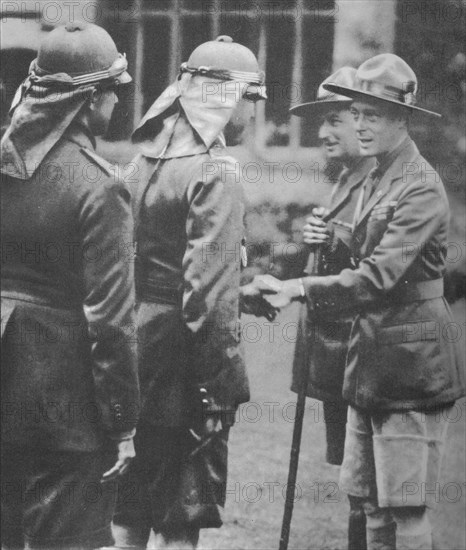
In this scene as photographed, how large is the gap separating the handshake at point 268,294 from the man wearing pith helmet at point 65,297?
62 cm

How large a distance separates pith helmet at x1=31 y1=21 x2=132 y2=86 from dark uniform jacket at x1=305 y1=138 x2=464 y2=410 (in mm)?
1440

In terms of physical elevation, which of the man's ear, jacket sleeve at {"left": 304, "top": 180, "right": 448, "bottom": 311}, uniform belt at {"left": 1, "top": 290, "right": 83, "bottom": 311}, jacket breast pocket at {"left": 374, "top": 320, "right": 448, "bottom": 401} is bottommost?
jacket breast pocket at {"left": 374, "top": 320, "right": 448, "bottom": 401}

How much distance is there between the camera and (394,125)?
424cm

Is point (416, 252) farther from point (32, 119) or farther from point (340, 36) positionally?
point (32, 119)

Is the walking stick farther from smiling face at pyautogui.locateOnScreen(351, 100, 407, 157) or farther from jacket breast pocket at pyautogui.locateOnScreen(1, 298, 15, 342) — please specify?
jacket breast pocket at pyautogui.locateOnScreen(1, 298, 15, 342)

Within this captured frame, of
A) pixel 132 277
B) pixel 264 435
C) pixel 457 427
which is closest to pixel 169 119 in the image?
pixel 132 277

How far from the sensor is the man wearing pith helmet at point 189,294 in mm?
3992

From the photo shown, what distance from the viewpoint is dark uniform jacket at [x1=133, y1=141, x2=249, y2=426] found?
13.0 ft

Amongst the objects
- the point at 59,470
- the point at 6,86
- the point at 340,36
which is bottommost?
the point at 59,470

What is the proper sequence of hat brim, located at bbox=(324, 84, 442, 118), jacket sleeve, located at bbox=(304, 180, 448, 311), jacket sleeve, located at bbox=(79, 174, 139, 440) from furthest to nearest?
hat brim, located at bbox=(324, 84, 442, 118) → jacket sleeve, located at bbox=(304, 180, 448, 311) → jacket sleeve, located at bbox=(79, 174, 139, 440)

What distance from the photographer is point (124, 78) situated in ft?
13.6

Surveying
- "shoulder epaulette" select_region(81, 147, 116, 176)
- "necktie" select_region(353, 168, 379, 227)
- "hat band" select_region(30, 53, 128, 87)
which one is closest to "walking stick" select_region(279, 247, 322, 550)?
"necktie" select_region(353, 168, 379, 227)

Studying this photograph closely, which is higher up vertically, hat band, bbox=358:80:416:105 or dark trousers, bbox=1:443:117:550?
hat band, bbox=358:80:416:105

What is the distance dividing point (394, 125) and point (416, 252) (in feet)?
2.20
